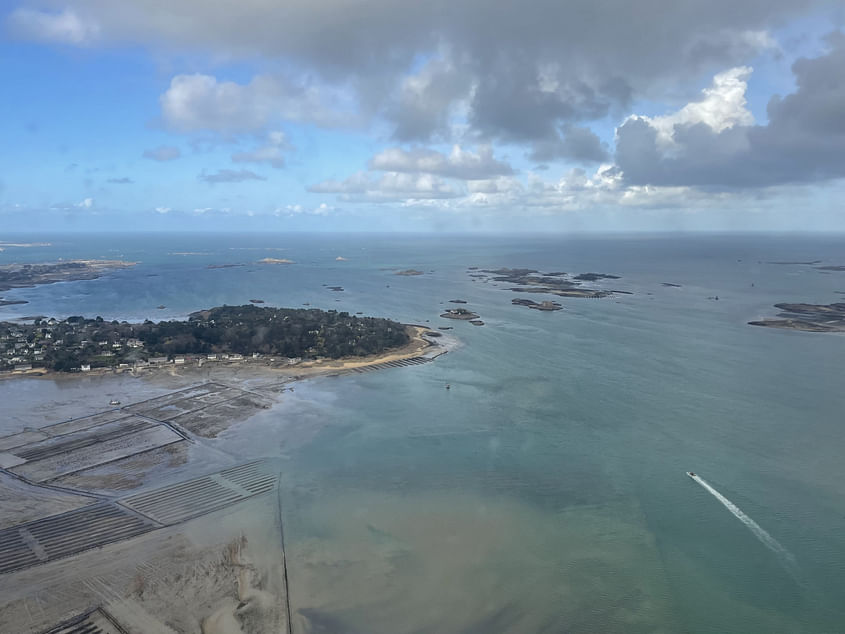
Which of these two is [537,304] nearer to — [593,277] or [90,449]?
[593,277]

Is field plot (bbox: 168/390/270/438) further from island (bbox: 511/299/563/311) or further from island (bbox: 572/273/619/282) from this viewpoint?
island (bbox: 572/273/619/282)

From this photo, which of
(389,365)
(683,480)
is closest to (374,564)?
(683,480)

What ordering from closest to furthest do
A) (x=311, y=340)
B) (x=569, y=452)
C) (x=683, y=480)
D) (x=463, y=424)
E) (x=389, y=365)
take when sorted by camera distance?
(x=683, y=480) < (x=569, y=452) < (x=463, y=424) < (x=389, y=365) < (x=311, y=340)

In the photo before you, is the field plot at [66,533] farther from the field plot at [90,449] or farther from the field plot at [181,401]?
the field plot at [181,401]

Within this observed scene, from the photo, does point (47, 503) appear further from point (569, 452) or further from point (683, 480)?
point (683, 480)

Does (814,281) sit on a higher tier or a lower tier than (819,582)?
higher

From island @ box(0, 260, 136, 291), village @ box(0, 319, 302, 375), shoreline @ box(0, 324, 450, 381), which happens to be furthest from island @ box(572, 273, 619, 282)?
island @ box(0, 260, 136, 291)
